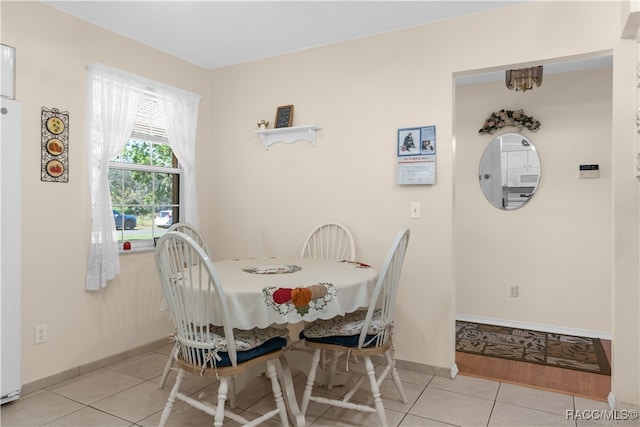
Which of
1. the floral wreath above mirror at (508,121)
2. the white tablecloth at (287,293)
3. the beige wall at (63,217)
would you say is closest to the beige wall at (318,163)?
the beige wall at (63,217)

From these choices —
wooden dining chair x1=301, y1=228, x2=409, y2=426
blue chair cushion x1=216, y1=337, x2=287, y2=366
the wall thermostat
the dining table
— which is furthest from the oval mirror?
blue chair cushion x1=216, y1=337, x2=287, y2=366

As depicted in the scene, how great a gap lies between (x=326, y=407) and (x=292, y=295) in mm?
861

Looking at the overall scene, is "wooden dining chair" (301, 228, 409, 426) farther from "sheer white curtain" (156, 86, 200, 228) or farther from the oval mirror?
the oval mirror

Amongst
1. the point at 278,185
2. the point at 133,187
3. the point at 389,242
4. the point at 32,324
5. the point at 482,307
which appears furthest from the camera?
the point at 482,307

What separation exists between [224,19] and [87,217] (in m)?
1.68

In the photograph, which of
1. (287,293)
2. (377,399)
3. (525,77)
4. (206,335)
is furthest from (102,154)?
(525,77)

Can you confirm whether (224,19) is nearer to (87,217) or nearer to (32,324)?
(87,217)

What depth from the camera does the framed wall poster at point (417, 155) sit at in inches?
115

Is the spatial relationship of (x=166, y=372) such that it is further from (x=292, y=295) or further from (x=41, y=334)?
(x=292, y=295)

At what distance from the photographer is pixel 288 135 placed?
351cm

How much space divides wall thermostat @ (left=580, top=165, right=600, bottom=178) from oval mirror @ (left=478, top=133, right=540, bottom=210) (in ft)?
1.16

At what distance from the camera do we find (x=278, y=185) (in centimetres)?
360

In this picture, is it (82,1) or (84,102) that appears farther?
(84,102)

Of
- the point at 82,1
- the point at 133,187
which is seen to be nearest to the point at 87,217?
the point at 133,187
